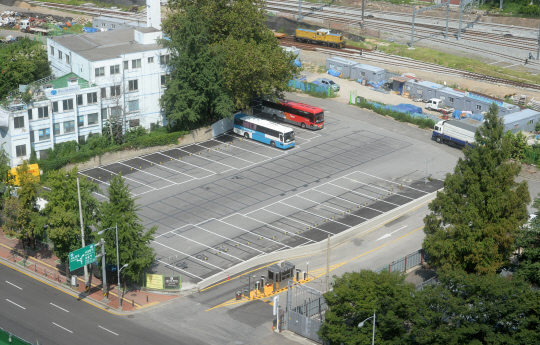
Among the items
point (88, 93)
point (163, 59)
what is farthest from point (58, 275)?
point (163, 59)

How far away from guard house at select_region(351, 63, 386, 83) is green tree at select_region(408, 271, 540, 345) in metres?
66.2

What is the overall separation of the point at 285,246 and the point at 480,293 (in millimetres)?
22282

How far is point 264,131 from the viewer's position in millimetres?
91188

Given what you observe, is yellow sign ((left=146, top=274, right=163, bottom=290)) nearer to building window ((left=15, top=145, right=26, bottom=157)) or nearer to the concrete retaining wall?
the concrete retaining wall

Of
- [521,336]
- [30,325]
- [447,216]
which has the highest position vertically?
[447,216]

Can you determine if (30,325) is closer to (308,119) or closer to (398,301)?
(398,301)

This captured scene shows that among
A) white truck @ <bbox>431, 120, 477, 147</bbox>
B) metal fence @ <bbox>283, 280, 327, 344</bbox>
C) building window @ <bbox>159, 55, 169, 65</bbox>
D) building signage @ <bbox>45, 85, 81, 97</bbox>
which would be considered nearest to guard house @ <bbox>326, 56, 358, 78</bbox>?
white truck @ <bbox>431, 120, 477, 147</bbox>

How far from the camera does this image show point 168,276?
61.2 m

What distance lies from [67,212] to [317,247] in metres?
22.8

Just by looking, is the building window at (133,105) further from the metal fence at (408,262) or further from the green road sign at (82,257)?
the metal fence at (408,262)

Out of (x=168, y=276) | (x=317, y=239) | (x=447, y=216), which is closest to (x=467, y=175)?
(x=447, y=216)

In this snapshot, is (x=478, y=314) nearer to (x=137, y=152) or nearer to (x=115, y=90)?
(x=137, y=152)

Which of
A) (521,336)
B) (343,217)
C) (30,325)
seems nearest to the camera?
(521,336)

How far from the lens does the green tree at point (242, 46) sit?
3509 inches
